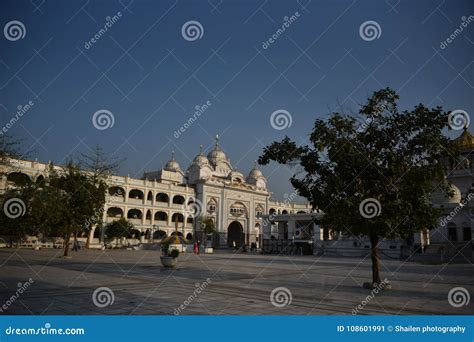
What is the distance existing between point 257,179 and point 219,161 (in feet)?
28.1

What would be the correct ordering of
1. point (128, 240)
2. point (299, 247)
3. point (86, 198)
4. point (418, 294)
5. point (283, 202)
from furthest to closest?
point (283, 202), point (128, 240), point (299, 247), point (86, 198), point (418, 294)

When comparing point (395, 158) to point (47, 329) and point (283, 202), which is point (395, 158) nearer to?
point (47, 329)

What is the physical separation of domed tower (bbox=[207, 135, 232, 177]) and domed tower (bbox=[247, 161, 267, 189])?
5.30 meters

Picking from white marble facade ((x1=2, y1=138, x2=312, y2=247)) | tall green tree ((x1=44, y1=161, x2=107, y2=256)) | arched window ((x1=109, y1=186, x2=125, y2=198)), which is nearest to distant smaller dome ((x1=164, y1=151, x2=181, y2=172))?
white marble facade ((x1=2, y1=138, x2=312, y2=247))

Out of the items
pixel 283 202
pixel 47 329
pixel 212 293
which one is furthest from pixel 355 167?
pixel 283 202

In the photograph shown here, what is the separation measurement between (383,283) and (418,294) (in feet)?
3.59

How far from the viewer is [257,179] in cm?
7712

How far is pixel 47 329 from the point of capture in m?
5.73

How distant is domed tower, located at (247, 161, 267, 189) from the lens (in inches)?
3029

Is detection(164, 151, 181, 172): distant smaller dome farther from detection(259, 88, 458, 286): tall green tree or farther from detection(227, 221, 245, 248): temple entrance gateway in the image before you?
detection(259, 88, 458, 286): tall green tree

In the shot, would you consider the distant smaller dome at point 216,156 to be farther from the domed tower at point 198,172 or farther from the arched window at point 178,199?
the arched window at point 178,199

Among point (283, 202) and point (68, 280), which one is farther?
point (283, 202)

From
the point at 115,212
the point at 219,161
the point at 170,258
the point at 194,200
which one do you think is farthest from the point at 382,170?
the point at 219,161

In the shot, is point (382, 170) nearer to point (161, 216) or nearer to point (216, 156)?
point (161, 216)
